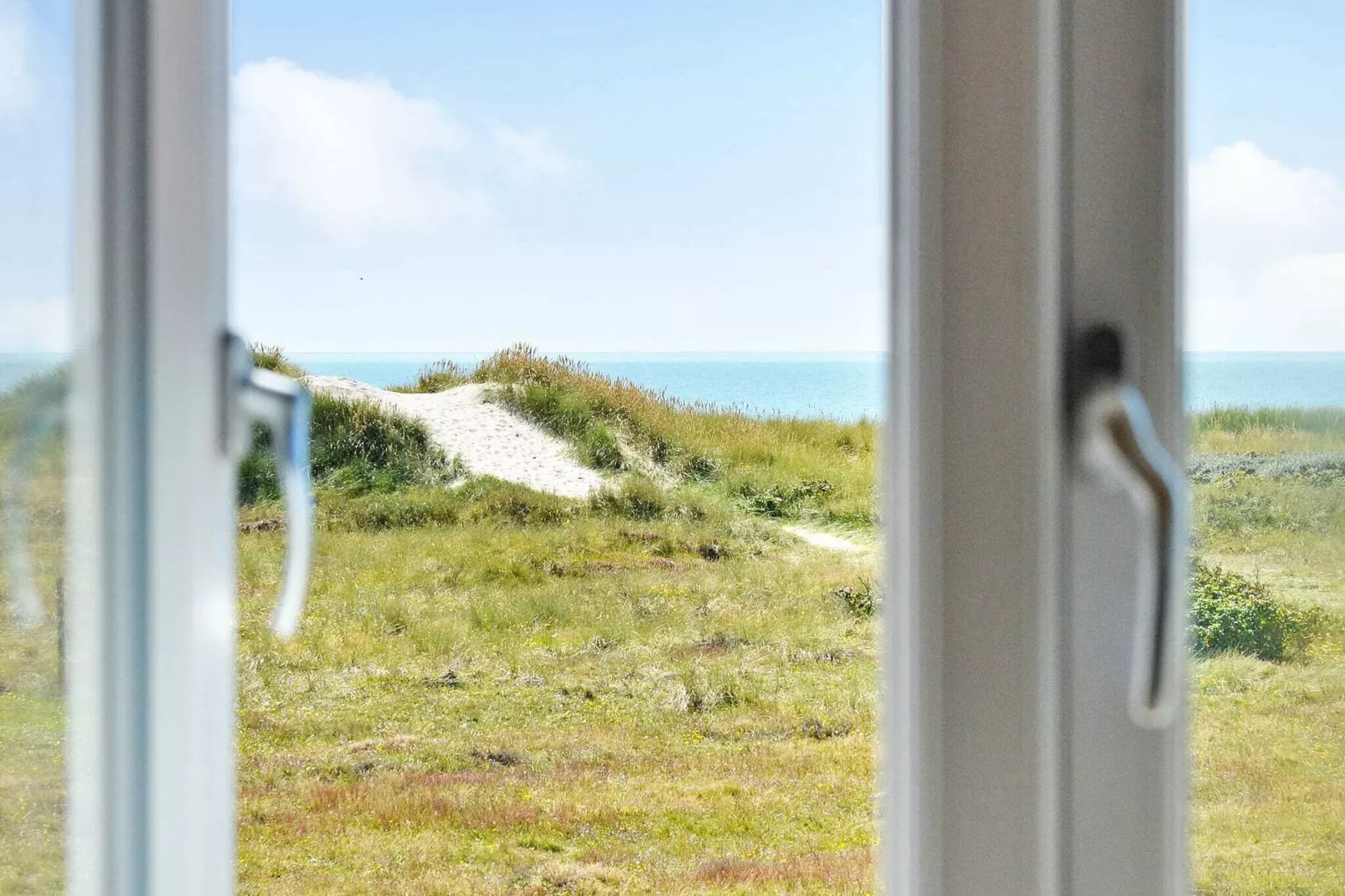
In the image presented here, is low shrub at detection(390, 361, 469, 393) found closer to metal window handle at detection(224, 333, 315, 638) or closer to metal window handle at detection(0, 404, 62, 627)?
metal window handle at detection(224, 333, 315, 638)

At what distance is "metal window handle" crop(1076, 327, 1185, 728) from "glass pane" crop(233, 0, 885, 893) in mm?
237

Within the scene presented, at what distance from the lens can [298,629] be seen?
78 cm

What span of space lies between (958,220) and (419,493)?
449 mm

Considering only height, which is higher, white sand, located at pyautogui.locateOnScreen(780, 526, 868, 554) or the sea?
the sea

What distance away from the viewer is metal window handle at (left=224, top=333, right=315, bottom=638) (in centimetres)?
63

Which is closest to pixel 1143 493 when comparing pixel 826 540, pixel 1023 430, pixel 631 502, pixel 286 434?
pixel 1023 430

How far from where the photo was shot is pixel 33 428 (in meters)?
0.54

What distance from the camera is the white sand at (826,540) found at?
75 centimetres

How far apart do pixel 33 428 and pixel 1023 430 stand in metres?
0.53

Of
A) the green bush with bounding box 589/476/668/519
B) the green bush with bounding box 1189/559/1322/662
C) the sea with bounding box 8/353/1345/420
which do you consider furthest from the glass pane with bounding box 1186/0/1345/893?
the green bush with bounding box 589/476/668/519

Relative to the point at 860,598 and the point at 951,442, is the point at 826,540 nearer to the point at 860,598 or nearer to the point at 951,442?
the point at 860,598

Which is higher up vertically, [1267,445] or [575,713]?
[1267,445]

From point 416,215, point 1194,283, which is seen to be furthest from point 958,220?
point 416,215

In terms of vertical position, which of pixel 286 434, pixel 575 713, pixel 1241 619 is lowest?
pixel 575 713
